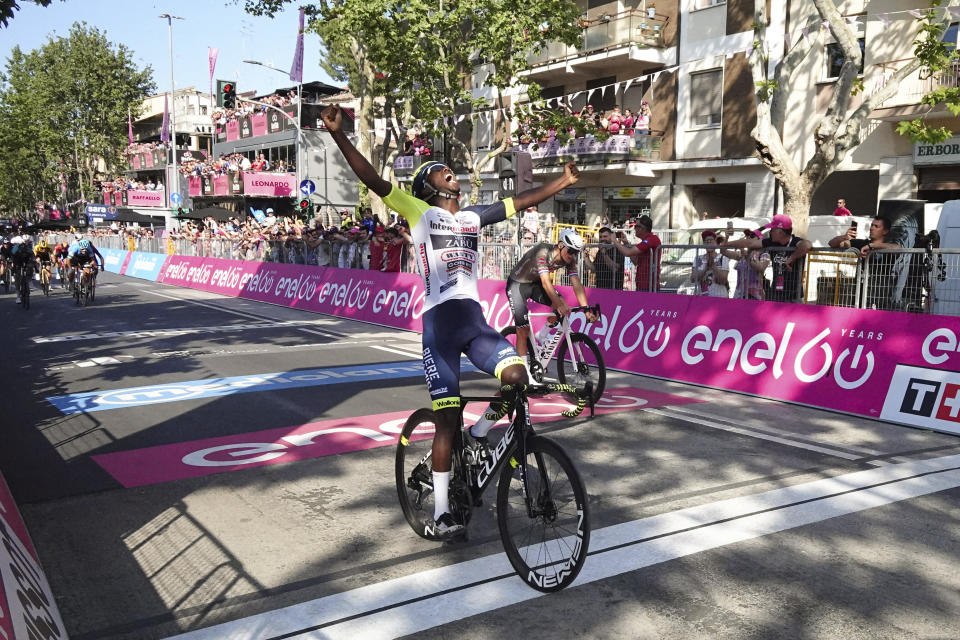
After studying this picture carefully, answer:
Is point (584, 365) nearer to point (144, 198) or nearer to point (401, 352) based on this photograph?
point (401, 352)

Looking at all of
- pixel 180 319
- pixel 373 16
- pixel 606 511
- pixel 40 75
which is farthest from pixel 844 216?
pixel 40 75

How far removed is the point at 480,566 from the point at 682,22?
28749mm

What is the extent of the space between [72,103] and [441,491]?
76.7 meters

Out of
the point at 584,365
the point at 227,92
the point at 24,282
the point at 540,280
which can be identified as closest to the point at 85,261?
the point at 24,282

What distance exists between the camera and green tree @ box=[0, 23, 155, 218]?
68750 mm

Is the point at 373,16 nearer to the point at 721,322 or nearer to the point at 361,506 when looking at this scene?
the point at 721,322

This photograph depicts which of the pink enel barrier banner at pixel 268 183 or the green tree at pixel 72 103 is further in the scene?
the green tree at pixel 72 103

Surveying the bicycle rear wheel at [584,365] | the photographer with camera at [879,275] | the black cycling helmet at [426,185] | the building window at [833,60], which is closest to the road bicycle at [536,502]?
the black cycling helmet at [426,185]

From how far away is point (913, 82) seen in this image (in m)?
22.7

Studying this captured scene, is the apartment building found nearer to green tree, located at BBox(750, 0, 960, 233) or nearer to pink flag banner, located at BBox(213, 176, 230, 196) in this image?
green tree, located at BBox(750, 0, 960, 233)

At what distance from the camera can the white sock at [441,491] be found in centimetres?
468

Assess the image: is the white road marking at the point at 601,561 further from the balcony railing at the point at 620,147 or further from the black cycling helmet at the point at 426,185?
the balcony railing at the point at 620,147

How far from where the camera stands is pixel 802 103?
25.5m

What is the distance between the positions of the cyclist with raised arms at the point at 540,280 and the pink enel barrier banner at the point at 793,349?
2351mm
